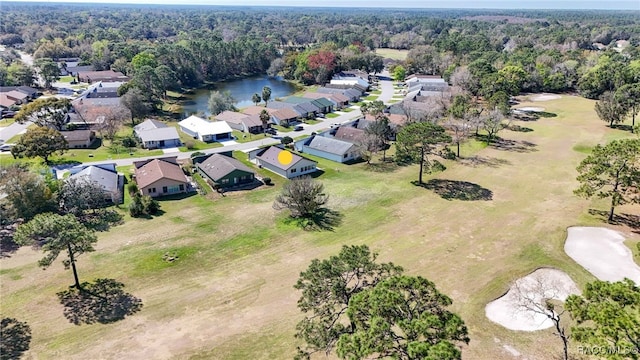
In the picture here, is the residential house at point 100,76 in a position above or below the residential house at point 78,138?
above

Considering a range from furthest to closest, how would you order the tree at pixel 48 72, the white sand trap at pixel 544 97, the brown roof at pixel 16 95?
A: the tree at pixel 48 72 → the white sand trap at pixel 544 97 → the brown roof at pixel 16 95

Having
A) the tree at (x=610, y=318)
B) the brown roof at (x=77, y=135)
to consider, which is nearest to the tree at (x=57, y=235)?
the tree at (x=610, y=318)

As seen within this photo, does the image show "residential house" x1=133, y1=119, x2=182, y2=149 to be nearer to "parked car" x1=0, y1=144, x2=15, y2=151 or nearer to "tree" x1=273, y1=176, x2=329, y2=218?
"parked car" x1=0, y1=144, x2=15, y2=151

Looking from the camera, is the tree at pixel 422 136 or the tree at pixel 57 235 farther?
the tree at pixel 422 136

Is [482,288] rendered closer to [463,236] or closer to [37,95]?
[463,236]

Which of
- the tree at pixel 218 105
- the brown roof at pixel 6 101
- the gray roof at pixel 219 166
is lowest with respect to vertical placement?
the gray roof at pixel 219 166

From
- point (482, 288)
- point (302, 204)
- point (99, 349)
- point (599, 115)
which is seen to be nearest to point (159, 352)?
point (99, 349)

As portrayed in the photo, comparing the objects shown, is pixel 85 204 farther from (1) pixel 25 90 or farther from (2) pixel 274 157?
(1) pixel 25 90

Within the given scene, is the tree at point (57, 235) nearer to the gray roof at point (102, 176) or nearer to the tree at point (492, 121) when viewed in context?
the gray roof at point (102, 176)
